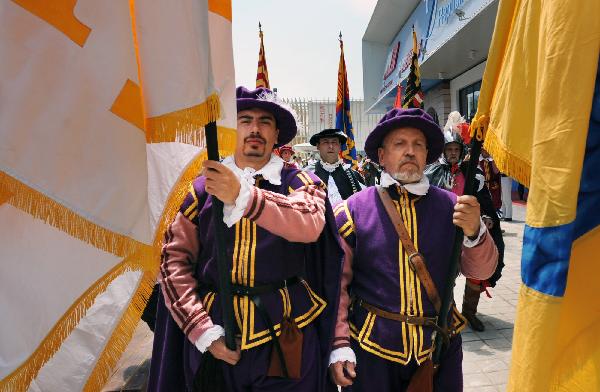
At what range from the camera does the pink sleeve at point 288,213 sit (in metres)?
1.42

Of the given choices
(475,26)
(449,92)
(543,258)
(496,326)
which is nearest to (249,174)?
(543,258)

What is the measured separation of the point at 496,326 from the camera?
3.93 m

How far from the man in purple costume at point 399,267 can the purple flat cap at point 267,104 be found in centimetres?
49

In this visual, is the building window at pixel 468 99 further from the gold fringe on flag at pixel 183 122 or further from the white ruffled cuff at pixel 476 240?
the gold fringe on flag at pixel 183 122

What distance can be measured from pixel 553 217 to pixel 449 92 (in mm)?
15476

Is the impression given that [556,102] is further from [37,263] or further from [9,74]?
[37,263]

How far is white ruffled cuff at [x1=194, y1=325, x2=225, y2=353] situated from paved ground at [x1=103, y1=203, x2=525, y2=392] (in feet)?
4.34

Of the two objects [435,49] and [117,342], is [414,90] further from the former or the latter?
[435,49]

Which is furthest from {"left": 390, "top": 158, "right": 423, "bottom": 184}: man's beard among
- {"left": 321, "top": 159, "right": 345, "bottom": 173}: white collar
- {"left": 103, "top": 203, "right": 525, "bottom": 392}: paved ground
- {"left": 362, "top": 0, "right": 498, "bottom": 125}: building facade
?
{"left": 362, "top": 0, "right": 498, "bottom": 125}: building facade

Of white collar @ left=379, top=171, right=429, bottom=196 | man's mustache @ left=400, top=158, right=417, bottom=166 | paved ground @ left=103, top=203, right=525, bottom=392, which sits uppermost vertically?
man's mustache @ left=400, top=158, right=417, bottom=166

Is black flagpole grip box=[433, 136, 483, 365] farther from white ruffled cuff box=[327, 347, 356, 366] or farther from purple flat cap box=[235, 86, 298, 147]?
purple flat cap box=[235, 86, 298, 147]

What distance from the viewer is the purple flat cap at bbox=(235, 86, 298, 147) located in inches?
71.9

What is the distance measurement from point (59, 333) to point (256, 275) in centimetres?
73

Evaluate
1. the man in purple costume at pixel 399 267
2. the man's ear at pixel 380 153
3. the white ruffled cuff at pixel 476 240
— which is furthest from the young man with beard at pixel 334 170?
the white ruffled cuff at pixel 476 240
